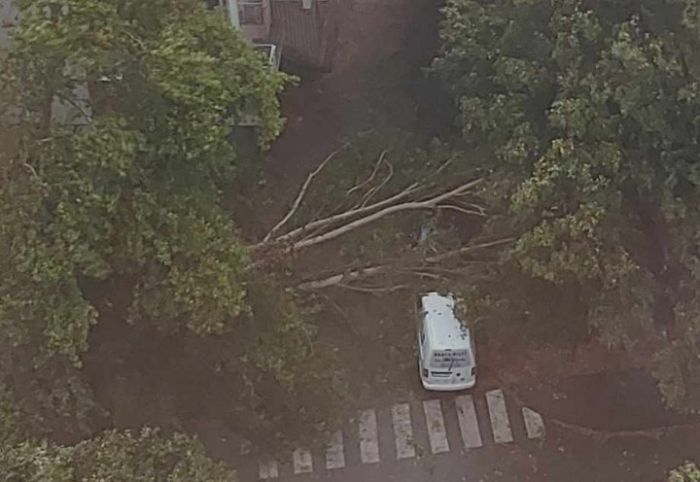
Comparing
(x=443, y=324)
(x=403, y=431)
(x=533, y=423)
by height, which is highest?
(x=443, y=324)

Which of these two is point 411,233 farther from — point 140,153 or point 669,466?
point 140,153

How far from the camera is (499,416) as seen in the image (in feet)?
47.5

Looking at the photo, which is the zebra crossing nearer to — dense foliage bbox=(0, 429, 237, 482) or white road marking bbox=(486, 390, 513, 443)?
white road marking bbox=(486, 390, 513, 443)

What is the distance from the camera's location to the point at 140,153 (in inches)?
408

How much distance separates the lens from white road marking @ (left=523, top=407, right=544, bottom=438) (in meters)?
14.2

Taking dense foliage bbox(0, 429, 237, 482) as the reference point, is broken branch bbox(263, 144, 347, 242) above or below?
above

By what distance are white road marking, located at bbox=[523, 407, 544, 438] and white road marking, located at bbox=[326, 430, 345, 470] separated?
8.54ft

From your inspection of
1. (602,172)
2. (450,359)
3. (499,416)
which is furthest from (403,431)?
(602,172)

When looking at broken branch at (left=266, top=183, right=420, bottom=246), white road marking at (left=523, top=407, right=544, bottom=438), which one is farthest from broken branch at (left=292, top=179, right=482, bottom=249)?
white road marking at (left=523, top=407, right=544, bottom=438)

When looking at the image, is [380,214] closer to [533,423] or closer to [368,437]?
[368,437]

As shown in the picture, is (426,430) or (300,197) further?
(300,197)

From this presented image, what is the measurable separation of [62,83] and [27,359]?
3.08 m

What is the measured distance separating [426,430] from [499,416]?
3.49ft

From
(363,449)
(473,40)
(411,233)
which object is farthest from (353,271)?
(473,40)
